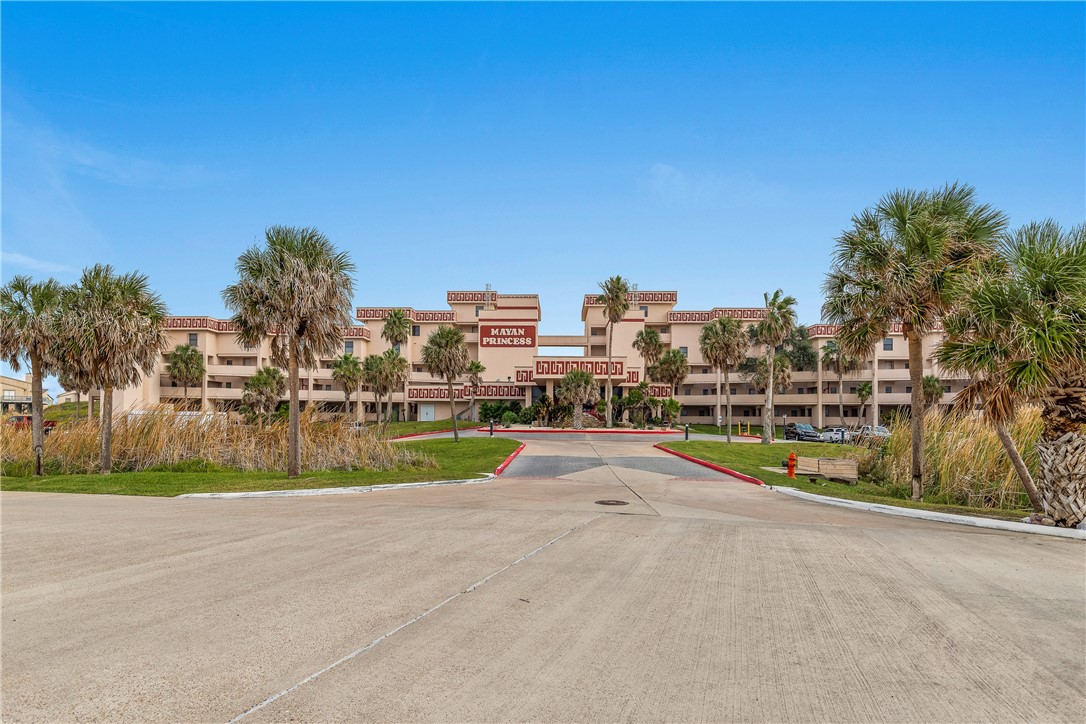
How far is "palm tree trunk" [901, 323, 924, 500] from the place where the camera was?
16.4 m

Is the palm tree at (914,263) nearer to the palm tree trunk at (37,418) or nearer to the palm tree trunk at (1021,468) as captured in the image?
the palm tree trunk at (1021,468)

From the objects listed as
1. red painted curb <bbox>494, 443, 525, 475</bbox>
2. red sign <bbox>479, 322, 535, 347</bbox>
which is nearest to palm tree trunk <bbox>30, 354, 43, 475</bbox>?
red painted curb <bbox>494, 443, 525, 475</bbox>

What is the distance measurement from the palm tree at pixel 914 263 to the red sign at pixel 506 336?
157ft

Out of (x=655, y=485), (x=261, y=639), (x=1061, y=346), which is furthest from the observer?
(x=655, y=485)

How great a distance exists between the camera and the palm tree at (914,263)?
634 inches

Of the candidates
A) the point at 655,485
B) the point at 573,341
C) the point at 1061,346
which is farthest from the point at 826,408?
the point at 1061,346

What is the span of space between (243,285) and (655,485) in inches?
574

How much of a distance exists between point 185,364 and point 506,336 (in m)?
31.1

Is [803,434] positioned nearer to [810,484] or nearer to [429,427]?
[429,427]

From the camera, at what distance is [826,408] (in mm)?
69125

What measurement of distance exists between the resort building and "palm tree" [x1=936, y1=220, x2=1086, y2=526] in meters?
45.4

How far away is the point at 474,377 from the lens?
2335 inches

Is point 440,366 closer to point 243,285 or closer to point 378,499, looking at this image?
point 243,285

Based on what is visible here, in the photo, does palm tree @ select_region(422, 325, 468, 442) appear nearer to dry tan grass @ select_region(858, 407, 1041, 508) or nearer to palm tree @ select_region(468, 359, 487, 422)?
palm tree @ select_region(468, 359, 487, 422)
